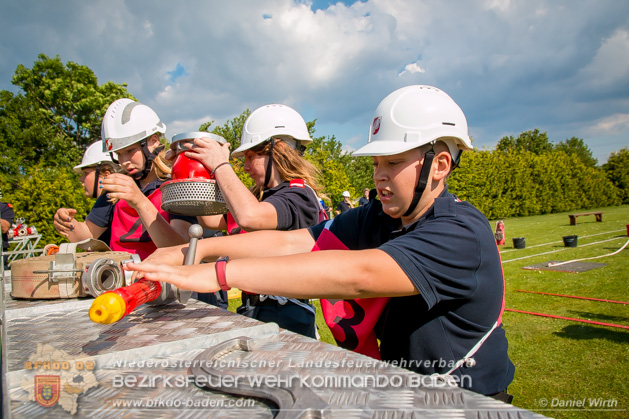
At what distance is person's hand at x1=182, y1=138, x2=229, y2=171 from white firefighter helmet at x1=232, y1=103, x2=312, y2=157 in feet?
1.92

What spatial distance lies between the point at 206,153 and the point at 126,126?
130 cm

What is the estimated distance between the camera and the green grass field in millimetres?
3785

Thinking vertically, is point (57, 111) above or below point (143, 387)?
above

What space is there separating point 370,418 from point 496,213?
118ft

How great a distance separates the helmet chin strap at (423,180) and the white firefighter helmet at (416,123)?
0.07 m

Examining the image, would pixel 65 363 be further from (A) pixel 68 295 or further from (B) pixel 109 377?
(A) pixel 68 295

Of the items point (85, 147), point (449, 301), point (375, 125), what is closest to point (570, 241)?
point (375, 125)

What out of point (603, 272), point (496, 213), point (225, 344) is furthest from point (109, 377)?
point (496, 213)

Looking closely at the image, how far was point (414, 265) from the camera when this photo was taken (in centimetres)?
147

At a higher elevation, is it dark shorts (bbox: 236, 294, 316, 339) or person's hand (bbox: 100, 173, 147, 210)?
person's hand (bbox: 100, 173, 147, 210)

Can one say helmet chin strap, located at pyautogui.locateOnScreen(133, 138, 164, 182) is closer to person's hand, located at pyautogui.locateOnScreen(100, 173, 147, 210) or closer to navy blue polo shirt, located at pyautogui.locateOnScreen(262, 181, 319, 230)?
person's hand, located at pyautogui.locateOnScreen(100, 173, 147, 210)

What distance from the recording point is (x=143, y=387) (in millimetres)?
1183

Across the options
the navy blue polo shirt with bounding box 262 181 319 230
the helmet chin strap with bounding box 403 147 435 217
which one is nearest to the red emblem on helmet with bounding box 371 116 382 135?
the helmet chin strap with bounding box 403 147 435 217

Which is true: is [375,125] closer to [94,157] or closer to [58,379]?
[58,379]
